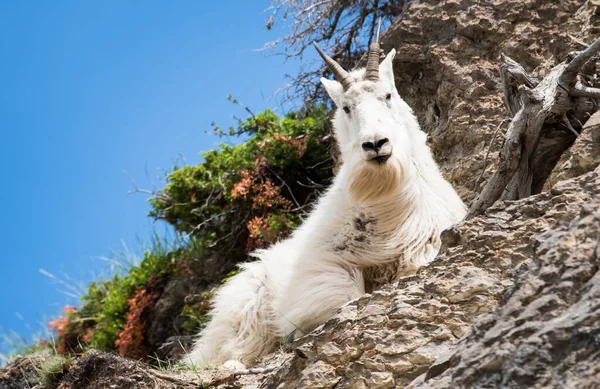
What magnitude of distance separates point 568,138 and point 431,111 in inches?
115

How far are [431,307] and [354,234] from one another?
2.03m

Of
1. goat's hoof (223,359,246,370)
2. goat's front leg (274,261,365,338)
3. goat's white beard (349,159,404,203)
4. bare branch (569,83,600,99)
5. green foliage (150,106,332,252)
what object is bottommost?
goat's hoof (223,359,246,370)

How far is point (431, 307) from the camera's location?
11.1 ft

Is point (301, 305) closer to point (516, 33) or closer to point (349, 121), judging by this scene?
point (349, 121)

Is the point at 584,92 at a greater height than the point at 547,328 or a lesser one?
greater

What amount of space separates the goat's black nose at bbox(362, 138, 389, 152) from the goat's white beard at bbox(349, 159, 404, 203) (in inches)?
4.5

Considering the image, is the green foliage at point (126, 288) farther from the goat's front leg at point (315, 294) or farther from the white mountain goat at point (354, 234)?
the goat's front leg at point (315, 294)

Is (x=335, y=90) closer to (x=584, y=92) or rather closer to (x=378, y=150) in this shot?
(x=378, y=150)

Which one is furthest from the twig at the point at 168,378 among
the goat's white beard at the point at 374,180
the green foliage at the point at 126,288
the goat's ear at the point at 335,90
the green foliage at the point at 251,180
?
the green foliage at the point at 126,288

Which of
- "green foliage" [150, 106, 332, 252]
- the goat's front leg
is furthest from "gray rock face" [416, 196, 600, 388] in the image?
"green foliage" [150, 106, 332, 252]

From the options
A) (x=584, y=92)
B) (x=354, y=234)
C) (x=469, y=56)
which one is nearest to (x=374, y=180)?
(x=354, y=234)

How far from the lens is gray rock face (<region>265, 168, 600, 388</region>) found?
327cm

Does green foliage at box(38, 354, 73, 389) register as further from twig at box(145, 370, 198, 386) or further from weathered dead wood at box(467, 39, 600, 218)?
weathered dead wood at box(467, 39, 600, 218)

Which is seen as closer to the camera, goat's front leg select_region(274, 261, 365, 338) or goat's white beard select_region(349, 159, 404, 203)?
goat's front leg select_region(274, 261, 365, 338)
